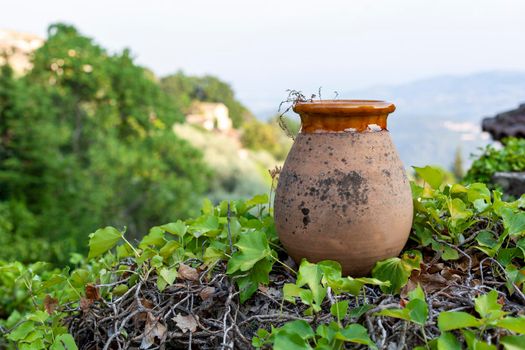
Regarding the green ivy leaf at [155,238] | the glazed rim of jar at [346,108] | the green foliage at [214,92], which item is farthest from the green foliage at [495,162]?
the green foliage at [214,92]

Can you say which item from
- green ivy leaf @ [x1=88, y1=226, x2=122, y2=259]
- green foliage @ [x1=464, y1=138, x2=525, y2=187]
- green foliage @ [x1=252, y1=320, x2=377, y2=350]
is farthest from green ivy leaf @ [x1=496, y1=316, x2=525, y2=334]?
green foliage @ [x1=464, y1=138, x2=525, y2=187]

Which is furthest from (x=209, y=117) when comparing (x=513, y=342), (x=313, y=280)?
(x=513, y=342)

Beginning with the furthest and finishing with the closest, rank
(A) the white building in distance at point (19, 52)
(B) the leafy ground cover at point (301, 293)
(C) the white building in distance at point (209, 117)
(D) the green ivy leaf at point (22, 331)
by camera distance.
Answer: (C) the white building in distance at point (209, 117)
(A) the white building in distance at point (19, 52)
(D) the green ivy leaf at point (22, 331)
(B) the leafy ground cover at point (301, 293)

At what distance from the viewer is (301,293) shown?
1643 mm

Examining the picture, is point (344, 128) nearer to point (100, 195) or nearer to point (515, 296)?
point (515, 296)

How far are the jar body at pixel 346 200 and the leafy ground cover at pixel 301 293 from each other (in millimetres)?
86

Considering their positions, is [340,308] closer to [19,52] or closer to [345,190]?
[345,190]

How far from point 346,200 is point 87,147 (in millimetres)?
12241

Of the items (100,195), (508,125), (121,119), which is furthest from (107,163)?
(508,125)

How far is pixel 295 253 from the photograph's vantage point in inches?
77.1

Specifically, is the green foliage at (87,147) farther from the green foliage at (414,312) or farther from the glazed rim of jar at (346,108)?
the green foliage at (414,312)

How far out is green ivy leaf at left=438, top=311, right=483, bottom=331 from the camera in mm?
1449

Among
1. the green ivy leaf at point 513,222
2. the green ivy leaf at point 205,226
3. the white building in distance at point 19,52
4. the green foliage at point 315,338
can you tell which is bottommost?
the green foliage at point 315,338

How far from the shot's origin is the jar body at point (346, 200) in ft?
6.06
